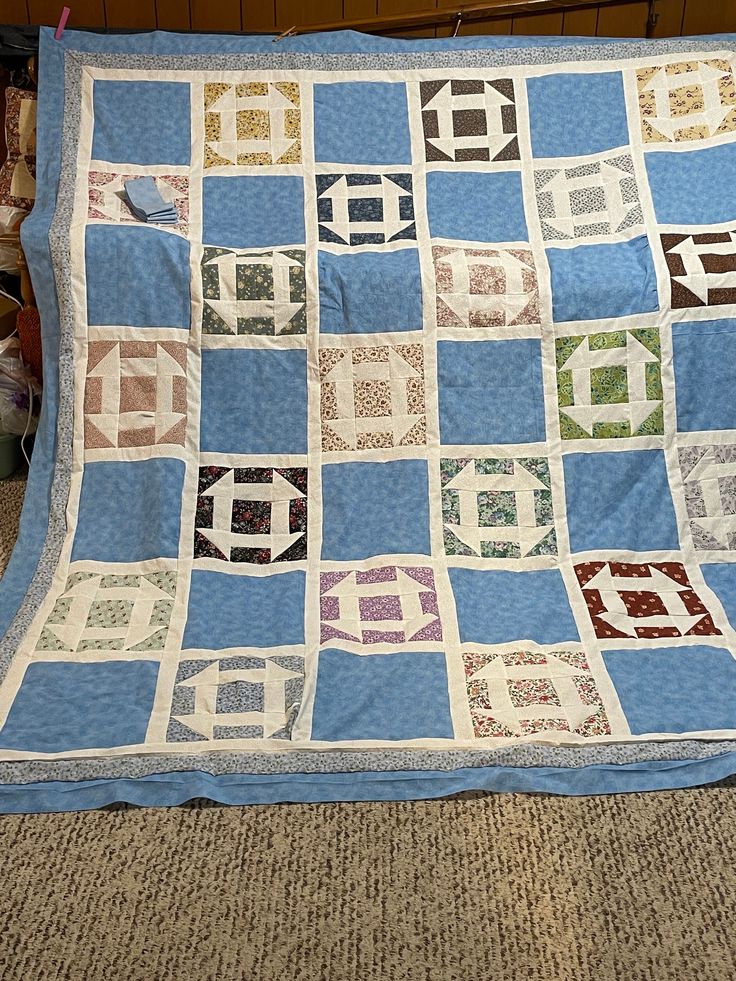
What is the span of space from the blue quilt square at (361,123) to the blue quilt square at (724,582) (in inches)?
52.0

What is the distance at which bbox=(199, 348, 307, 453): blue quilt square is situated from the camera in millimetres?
2469

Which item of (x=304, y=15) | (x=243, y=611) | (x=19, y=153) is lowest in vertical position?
(x=243, y=611)

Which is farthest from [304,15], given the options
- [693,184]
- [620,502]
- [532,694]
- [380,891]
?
[380,891]

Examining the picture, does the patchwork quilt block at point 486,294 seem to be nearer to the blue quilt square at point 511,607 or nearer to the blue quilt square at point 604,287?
the blue quilt square at point 604,287

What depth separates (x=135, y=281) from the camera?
98.0 inches

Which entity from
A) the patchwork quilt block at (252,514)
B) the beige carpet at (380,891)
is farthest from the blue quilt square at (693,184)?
the beige carpet at (380,891)

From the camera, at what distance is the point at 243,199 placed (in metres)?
2.63

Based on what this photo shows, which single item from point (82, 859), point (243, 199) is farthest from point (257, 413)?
point (82, 859)

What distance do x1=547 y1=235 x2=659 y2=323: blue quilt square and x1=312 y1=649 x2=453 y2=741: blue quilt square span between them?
0.99m

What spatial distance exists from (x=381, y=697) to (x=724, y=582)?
2.87 feet

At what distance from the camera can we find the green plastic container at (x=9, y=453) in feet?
9.16

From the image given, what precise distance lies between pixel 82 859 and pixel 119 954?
0.67 ft

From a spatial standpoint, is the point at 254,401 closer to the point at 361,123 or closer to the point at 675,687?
the point at 361,123

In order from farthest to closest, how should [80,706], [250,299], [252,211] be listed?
[252,211]
[250,299]
[80,706]
